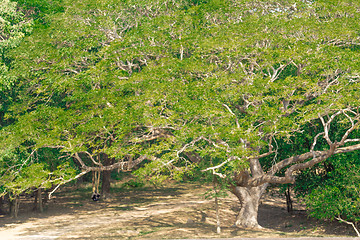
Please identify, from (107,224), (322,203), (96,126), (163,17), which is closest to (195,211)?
(107,224)

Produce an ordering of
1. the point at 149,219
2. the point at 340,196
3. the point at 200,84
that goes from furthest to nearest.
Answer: the point at 149,219 < the point at 340,196 < the point at 200,84

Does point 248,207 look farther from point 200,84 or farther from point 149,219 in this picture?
point 200,84

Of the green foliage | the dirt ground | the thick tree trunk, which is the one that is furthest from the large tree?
the dirt ground

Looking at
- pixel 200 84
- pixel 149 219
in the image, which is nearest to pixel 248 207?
pixel 149 219

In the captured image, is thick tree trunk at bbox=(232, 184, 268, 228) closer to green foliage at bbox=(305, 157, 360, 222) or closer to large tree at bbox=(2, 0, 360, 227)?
large tree at bbox=(2, 0, 360, 227)

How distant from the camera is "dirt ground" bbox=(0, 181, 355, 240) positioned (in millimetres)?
16656

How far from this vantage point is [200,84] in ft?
51.7

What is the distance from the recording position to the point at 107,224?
19234 millimetres

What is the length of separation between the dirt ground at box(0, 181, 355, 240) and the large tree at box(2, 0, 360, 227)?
2883mm

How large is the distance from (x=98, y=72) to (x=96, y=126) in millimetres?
2700

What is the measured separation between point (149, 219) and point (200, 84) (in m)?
8.89

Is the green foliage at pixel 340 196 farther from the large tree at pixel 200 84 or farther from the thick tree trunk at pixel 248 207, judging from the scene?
the thick tree trunk at pixel 248 207

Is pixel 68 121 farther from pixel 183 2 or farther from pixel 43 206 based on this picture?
pixel 43 206

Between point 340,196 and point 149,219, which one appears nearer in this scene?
point 340,196
